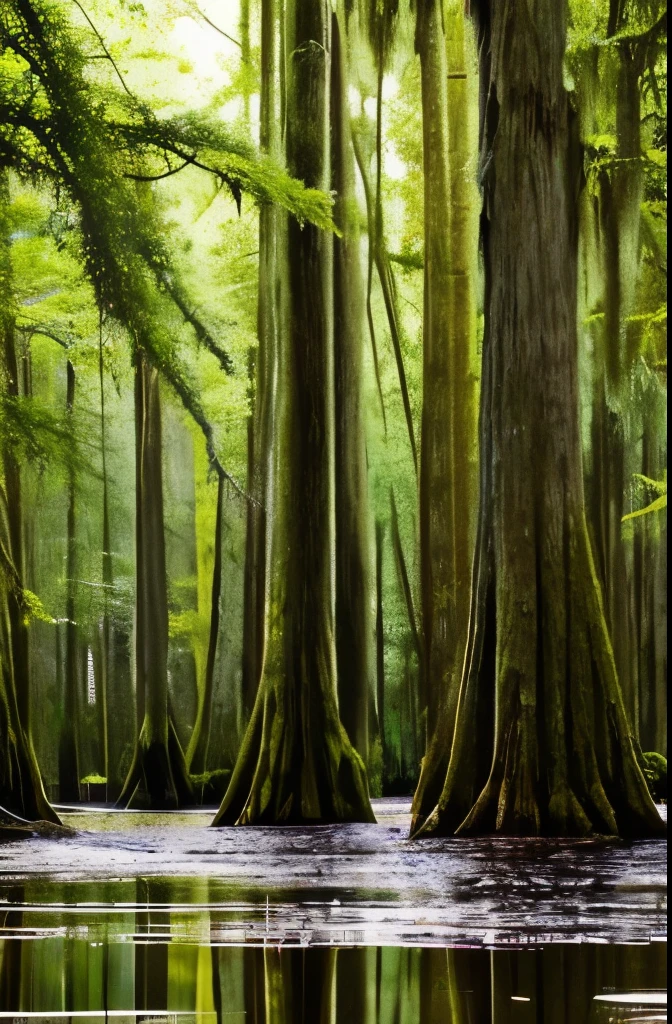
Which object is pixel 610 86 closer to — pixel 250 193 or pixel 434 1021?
pixel 250 193

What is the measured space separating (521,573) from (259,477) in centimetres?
109

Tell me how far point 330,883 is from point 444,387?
1894 mm

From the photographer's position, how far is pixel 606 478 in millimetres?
3887

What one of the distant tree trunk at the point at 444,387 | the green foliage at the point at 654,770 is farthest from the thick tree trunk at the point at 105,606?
the green foliage at the point at 654,770

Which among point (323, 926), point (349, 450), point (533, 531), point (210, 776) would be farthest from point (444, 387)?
point (323, 926)

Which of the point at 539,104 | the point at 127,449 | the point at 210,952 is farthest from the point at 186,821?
the point at 539,104

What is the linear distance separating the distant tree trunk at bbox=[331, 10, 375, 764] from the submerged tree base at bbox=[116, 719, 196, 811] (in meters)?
0.64

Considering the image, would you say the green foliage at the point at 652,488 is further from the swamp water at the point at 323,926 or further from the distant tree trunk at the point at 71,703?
the distant tree trunk at the point at 71,703

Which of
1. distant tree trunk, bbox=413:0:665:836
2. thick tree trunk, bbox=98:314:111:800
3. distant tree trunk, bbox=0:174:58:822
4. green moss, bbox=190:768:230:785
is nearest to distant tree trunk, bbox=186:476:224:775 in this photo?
green moss, bbox=190:768:230:785

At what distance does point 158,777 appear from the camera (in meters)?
3.93

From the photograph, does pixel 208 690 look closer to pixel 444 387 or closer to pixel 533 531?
pixel 533 531

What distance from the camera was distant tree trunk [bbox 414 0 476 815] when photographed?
3.86 meters

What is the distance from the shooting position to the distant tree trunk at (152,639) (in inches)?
155

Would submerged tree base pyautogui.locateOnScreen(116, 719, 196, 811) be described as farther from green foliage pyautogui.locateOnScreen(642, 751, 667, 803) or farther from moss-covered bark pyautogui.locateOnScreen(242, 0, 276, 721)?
green foliage pyautogui.locateOnScreen(642, 751, 667, 803)
